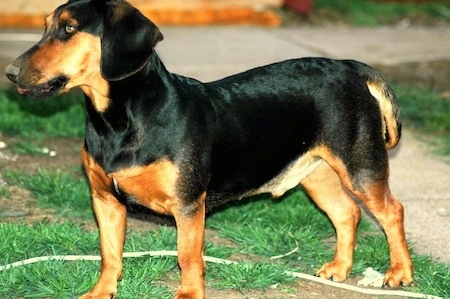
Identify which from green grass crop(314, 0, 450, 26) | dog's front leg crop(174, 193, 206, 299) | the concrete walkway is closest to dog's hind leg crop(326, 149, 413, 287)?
dog's front leg crop(174, 193, 206, 299)

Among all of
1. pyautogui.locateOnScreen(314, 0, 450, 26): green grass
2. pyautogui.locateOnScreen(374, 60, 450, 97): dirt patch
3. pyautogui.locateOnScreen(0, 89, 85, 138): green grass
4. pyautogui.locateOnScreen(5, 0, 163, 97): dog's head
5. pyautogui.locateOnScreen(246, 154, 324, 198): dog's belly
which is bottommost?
pyautogui.locateOnScreen(314, 0, 450, 26): green grass

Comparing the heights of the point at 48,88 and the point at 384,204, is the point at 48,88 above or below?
above

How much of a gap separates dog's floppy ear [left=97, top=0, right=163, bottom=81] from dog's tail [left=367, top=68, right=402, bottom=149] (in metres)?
1.49

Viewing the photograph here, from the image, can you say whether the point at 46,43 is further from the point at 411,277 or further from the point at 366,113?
the point at 411,277

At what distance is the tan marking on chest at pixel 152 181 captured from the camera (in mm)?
4970

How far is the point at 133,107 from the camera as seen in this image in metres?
5.04

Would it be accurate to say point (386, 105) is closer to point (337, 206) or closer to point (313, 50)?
point (337, 206)

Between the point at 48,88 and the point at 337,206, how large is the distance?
206 centimetres

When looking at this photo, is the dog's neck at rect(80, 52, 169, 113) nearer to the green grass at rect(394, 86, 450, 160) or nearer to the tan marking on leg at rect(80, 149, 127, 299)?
the tan marking on leg at rect(80, 149, 127, 299)

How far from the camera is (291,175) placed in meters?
5.81

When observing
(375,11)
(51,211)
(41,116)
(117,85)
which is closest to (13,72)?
(117,85)

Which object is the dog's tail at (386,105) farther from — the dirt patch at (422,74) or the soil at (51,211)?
the dirt patch at (422,74)

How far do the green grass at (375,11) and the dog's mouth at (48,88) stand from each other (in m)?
9.55

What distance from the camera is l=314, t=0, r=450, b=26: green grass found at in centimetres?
1414
